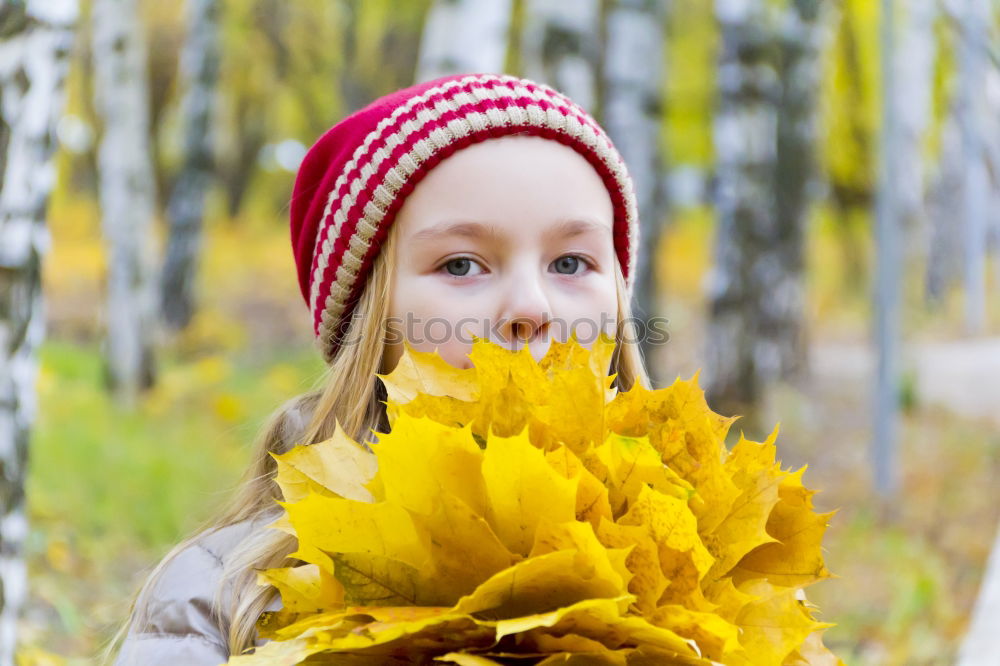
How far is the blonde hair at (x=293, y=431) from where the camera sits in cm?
121

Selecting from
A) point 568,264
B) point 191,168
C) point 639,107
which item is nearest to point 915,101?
point 639,107

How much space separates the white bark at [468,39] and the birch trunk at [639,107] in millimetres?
1501

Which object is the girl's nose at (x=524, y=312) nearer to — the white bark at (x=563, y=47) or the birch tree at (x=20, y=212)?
the birch tree at (x=20, y=212)

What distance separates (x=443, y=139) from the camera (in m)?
1.38

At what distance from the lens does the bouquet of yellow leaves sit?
73cm

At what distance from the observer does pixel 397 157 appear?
140cm

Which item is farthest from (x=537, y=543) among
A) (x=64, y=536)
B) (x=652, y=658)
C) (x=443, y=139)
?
(x=64, y=536)

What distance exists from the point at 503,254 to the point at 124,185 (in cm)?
389

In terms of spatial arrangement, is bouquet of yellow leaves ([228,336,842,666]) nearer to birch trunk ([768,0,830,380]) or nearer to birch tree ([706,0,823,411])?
birch tree ([706,0,823,411])

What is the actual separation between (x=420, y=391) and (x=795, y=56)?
17.3ft

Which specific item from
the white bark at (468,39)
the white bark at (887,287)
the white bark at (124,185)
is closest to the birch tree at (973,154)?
the white bark at (887,287)

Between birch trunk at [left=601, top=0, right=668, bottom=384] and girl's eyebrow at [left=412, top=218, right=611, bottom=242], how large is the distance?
343cm

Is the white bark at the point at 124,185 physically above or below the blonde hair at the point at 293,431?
above

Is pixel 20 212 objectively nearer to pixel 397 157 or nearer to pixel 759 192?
pixel 397 157
